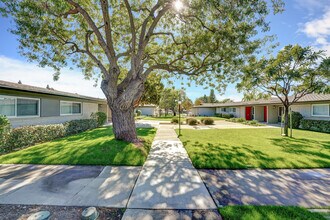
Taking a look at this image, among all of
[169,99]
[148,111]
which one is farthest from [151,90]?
[148,111]

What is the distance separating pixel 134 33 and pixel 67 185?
23.8 ft

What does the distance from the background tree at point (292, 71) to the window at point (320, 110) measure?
5694mm

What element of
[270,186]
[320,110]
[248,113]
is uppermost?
[320,110]

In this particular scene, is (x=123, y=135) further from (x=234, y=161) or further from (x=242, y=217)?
(x=242, y=217)

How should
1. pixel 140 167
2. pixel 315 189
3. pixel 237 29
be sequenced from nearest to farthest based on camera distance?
pixel 315 189 → pixel 140 167 → pixel 237 29

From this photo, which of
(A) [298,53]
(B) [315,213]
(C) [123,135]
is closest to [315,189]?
(B) [315,213]

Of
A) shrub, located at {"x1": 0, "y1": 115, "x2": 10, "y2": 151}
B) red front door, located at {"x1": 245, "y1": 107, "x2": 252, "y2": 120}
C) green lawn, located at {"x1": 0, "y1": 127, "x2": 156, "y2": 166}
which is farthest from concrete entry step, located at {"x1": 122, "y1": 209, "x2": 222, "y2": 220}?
red front door, located at {"x1": 245, "y1": 107, "x2": 252, "y2": 120}

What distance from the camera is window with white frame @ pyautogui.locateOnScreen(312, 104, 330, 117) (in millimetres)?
14430

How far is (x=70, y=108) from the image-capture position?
46.1ft

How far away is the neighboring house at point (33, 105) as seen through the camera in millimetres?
8312

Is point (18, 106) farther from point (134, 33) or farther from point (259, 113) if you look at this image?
point (259, 113)

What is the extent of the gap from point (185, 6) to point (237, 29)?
264cm

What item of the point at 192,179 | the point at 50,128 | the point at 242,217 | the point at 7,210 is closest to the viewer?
the point at 242,217

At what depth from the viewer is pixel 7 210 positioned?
2.93 meters
